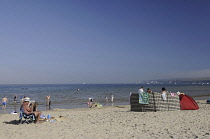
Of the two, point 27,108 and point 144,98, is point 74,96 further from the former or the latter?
point 27,108

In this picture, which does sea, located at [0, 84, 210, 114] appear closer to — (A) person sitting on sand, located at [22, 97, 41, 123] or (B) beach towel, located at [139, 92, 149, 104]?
(A) person sitting on sand, located at [22, 97, 41, 123]

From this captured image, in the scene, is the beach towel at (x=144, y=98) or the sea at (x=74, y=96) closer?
the beach towel at (x=144, y=98)

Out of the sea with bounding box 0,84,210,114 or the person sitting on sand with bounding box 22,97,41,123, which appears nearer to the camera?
the person sitting on sand with bounding box 22,97,41,123

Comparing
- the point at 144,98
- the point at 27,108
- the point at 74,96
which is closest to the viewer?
the point at 27,108

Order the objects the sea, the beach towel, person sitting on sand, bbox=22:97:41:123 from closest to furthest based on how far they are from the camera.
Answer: person sitting on sand, bbox=22:97:41:123
the beach towel
the sea

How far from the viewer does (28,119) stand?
1031cm

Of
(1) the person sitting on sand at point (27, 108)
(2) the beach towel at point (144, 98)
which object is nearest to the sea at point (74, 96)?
(1) the person sitting on sand at point (27, 108)

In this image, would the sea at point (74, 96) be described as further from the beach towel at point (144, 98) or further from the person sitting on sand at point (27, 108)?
the beach towel at point (144, 98)

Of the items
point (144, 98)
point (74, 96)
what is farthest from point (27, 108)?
point (74, 96)

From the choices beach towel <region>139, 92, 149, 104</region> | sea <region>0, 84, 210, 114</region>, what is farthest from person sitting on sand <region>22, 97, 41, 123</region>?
sea <region>0, 84, 210, 114</region>

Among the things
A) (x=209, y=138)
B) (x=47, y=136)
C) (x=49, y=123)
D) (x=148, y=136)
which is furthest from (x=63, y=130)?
(x=209, y=138)

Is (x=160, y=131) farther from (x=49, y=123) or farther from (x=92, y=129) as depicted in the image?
(x=49, y=123)

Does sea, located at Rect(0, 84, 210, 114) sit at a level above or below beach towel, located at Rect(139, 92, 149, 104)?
below

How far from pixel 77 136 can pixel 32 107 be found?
3765 mm
